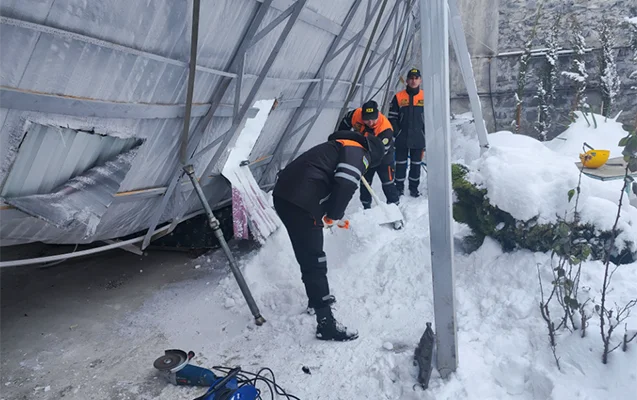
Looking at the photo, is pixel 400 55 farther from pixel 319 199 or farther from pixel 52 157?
pixel 52 157

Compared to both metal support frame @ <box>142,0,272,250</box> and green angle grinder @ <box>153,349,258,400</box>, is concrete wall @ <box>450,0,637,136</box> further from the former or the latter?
green angle grinder @ <box>153,349,258,400</box>

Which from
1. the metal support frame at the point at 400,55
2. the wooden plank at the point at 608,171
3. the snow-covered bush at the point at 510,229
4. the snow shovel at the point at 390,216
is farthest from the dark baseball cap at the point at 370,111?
the metal support frame at the point at 400,55

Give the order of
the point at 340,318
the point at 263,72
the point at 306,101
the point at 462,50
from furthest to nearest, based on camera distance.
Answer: the point at 306,101
the point at 462,50
the point at 263,72
the point at 340,318

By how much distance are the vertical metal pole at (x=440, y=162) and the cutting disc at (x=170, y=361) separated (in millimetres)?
1666

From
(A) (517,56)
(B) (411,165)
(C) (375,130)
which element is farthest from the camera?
(A) (517,56)

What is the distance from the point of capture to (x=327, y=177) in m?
3.49

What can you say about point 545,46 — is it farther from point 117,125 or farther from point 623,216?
point 117,125

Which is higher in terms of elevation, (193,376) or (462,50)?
(462,50)

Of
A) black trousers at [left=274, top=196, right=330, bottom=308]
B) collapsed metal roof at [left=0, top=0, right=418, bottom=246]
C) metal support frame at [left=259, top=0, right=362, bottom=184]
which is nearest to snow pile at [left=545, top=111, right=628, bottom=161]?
metal support frame at [left=259, top=0, right=362, bottom=184]

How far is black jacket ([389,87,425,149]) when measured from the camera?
6.22 m

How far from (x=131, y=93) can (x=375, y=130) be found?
9.58ft

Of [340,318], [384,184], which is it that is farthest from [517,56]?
[340,318]

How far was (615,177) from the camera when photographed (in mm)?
5254

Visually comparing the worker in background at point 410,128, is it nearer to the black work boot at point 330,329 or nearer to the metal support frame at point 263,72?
the metal support frame at point 263,72
